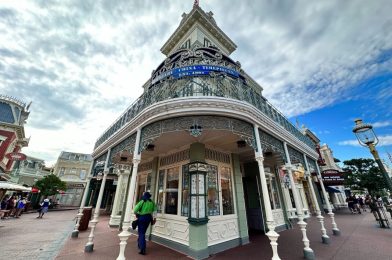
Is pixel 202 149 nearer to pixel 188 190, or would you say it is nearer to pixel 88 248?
pixel 188 190

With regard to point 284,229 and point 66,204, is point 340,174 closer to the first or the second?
point 284,229

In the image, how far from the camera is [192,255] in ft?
15.9

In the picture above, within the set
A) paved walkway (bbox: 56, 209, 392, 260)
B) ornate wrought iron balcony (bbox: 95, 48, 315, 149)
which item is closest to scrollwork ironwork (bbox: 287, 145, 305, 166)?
ornate wrought iron balcony (bbox: 95, 48, 315, 149)

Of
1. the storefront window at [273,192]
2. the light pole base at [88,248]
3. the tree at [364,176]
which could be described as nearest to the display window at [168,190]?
the light pole base at [88,248]

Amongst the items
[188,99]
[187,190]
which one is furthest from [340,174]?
[188,99]

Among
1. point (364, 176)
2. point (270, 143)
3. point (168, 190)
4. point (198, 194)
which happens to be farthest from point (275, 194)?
point (364, 176)

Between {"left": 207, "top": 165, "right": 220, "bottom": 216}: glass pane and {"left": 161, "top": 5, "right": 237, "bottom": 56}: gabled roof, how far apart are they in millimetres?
10631

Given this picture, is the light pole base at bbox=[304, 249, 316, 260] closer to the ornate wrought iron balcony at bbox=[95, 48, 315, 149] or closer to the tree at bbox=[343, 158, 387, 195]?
the ornate wrought iron balcony at bbox=[95, 48, 315, 149]

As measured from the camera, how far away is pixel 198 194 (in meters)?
5.32

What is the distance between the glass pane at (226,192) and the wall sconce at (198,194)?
4.06ft

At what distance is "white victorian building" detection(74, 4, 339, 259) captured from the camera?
188 inches

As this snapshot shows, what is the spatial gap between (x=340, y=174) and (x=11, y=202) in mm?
29181

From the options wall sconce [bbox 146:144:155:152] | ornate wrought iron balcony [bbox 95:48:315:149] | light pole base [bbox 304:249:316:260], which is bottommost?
light pole base [bbox 304:249:316:260]

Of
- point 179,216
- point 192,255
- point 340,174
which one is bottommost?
point 192,255
